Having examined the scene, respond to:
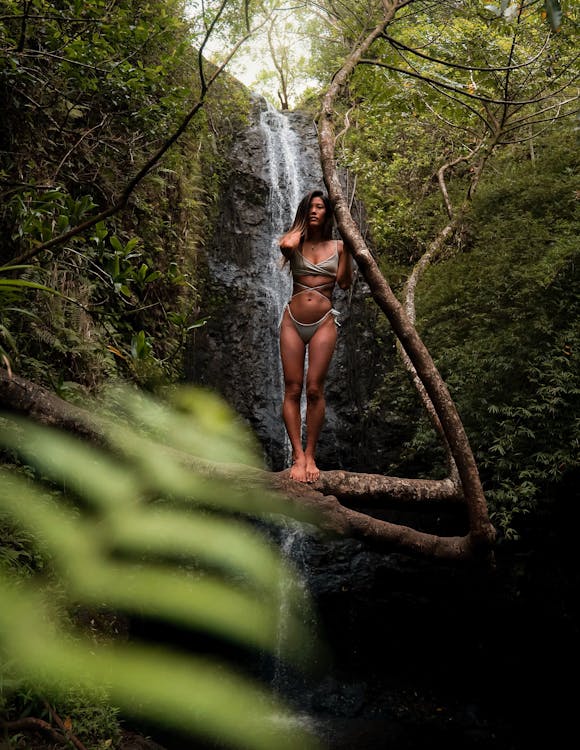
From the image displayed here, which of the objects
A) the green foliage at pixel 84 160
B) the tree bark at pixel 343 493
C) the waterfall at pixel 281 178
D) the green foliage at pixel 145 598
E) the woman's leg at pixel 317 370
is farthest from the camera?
the waterfall at pixel 281 178

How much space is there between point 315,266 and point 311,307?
0.80ft

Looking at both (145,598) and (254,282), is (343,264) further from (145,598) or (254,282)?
(254,282)

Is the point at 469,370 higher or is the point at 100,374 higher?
the point at 469,370

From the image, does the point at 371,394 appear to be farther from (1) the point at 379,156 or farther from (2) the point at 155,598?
(2) the point at 155,598

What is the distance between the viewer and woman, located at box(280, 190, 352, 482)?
320 centimetres

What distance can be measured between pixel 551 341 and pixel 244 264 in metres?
5.73

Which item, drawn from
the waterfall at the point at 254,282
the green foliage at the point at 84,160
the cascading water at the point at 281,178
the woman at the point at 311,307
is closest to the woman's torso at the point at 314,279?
the woman at the point at 311,307

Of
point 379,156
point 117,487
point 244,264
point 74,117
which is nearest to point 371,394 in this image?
point 244,264

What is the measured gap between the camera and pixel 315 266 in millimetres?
3234

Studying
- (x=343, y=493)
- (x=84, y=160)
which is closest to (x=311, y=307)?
(x=343, y=493)

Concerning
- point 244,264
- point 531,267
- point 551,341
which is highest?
point 531,267

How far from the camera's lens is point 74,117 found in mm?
5410

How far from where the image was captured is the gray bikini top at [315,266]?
127 inches

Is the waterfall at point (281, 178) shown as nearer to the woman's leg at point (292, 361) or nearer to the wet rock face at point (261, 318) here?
the wet rock face at point (261, 318)
